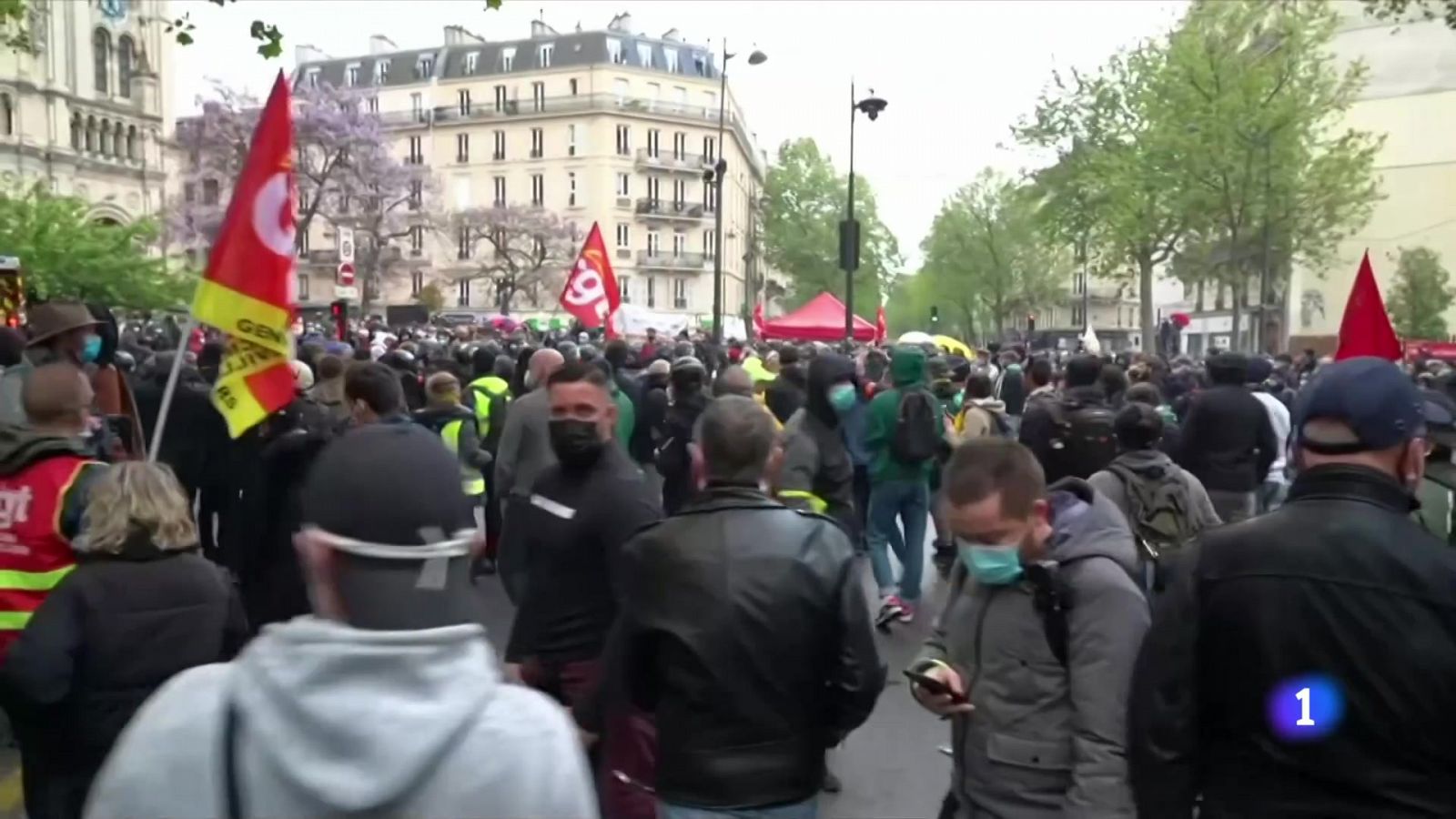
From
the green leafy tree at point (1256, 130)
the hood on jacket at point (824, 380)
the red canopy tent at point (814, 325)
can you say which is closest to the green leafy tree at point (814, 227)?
the green leafy tree at point (1256, 130)

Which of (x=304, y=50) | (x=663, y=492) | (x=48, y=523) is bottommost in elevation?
(x=663, y=492)

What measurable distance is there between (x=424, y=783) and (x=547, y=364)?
7522 millimetres

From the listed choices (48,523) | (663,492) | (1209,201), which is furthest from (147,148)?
(48,523)

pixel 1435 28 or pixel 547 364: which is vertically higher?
pixel 1435 28

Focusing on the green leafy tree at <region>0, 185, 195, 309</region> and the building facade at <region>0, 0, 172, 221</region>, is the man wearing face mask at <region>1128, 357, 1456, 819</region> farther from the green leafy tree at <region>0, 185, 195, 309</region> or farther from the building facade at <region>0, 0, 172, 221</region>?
the building facade at <region>0, 0, 172, 221</region>

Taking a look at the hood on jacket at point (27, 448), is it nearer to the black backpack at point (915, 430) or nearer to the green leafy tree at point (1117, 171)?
the black backpack at point (915, 430)

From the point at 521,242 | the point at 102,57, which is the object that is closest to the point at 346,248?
the point at 102,57

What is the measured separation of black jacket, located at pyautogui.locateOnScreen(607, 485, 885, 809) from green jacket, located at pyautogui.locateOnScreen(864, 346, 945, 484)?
619 centimetres

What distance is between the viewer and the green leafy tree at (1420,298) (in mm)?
47188

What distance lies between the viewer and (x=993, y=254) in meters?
79.1

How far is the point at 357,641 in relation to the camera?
67.1 inches

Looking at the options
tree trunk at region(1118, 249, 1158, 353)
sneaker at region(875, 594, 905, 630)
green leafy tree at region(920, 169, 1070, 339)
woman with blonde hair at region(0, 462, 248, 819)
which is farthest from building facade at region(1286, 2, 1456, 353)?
woman with blonde hair at region(0, 462, 248, 819)

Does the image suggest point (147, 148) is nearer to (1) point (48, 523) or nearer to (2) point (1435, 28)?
(2) point (1435, 28)

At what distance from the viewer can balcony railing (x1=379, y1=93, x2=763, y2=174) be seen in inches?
3440
